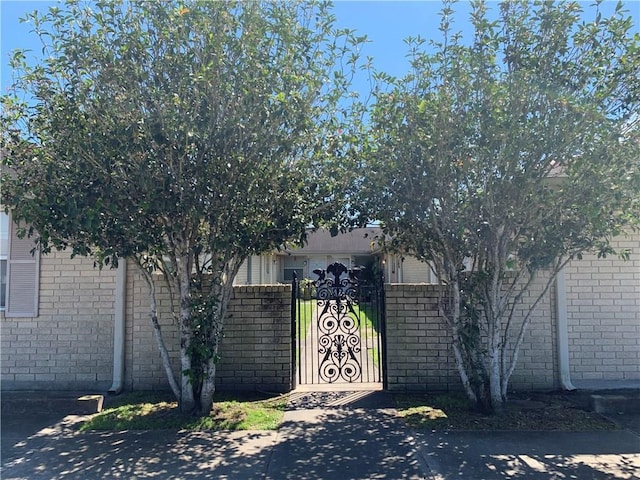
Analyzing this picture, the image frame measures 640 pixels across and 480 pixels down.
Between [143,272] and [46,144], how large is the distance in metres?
1.82

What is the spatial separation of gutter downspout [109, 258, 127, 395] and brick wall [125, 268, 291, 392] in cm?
12

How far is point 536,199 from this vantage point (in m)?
5.20

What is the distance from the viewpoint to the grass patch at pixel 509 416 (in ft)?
17.9

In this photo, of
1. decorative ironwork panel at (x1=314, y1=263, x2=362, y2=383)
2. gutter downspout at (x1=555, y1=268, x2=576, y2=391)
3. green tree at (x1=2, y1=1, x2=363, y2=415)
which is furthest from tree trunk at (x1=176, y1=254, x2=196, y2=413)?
gutter downspout at (x1=555, y1=268, x2=576, y2=391)

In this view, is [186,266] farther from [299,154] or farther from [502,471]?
[502,471]

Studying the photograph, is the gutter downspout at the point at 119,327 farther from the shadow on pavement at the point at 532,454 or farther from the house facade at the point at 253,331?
the shadow on pavement at the point at 532,454

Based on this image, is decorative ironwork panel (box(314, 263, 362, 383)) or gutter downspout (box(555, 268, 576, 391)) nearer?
gutter downspout (box(555, 268, 576, 391))

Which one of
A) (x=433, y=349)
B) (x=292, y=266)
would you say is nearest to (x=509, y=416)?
(x=433, y=349)

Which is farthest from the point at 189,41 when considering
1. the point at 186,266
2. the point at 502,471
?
the point at 502,471

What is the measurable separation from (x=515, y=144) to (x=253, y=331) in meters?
4.44

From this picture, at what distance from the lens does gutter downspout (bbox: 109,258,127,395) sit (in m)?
6.97

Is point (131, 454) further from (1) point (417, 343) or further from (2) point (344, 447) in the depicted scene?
(1) point (417, 343)

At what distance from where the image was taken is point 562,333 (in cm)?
691

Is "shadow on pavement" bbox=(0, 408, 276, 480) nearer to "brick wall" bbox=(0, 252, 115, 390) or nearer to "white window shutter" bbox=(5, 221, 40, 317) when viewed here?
"brick wall" bbox=(0, 252, 115, 390)
